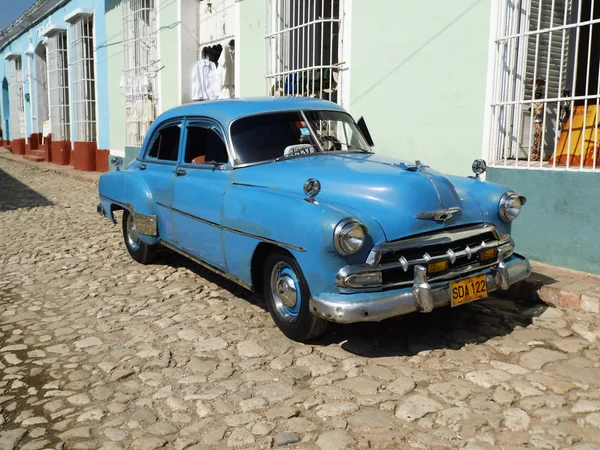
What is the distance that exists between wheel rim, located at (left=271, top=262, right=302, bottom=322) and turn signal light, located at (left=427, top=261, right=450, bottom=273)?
2.55 feet

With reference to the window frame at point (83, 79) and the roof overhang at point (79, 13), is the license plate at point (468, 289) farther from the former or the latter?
the roof overhang at point (79, 13)

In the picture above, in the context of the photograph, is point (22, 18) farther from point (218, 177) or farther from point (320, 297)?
point (320, 297)

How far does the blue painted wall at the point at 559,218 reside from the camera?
488 cm

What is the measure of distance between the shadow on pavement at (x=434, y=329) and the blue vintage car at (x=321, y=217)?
0.35m

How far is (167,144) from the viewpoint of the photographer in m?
5.32

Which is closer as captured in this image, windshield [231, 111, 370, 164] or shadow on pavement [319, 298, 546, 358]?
shadow on pavement [319, 298, 546, 358]

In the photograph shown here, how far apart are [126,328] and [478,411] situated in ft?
7.82

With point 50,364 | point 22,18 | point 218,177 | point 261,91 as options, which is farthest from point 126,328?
point 22,18

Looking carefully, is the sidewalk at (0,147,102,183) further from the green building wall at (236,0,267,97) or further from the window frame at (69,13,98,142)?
the green building wall at (236,0,267,97)

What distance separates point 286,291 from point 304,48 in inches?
210

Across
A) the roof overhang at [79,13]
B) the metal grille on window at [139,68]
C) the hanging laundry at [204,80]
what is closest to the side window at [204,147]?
the hanging laundry at [204,80]

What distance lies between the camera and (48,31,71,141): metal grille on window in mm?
18109

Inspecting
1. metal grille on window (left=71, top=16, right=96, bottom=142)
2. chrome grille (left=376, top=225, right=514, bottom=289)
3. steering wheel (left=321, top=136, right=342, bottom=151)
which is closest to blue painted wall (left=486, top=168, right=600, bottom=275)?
chrome grille (left=376, top=225, right=514, bottom=289)

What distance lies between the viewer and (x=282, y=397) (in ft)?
9.94
